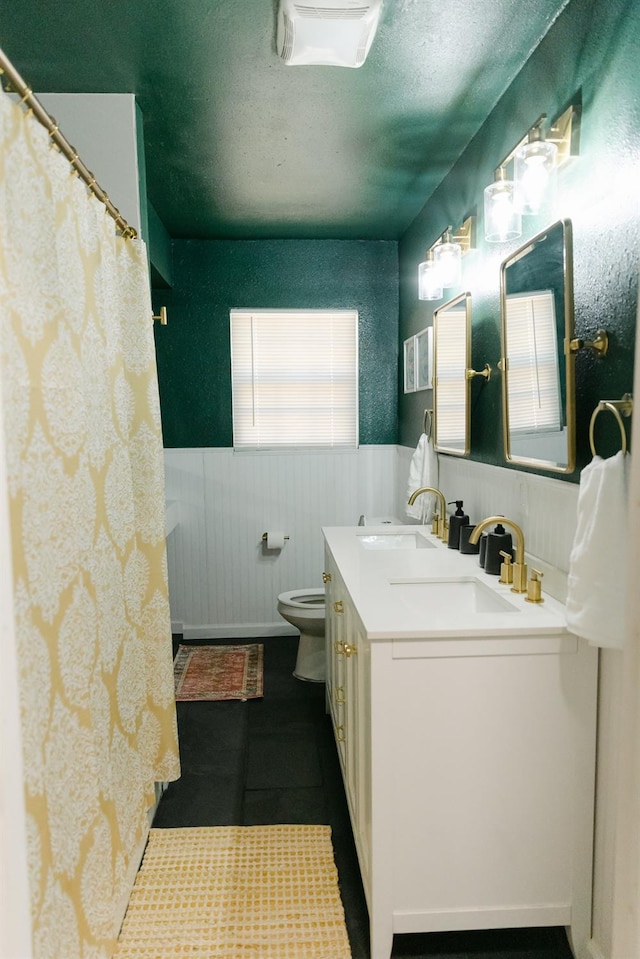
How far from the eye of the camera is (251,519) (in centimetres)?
398

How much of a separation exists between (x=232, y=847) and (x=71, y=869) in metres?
0.85

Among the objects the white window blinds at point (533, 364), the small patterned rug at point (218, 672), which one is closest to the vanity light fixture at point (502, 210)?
the white window blinds at point (533, 364)

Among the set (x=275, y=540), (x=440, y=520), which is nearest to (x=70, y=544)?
(x=440, y=520)

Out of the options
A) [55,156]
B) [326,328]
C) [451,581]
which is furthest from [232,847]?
[326,328]

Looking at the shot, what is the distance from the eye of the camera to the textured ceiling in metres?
1.74

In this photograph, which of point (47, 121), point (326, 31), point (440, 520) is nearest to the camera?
point (47, 121)

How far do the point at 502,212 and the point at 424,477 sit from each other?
137cm

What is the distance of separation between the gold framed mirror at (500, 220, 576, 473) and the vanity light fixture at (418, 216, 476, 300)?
0.49 meters

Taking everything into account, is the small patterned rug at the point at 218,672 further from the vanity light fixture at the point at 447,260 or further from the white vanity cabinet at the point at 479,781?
the vanity light fixture at the point at 447,260

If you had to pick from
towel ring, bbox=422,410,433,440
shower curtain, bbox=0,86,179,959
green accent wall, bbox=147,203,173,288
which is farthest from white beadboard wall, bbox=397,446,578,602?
green accent wall, bbox=147,203,173,288

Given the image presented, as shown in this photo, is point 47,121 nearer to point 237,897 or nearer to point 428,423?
point 237,897

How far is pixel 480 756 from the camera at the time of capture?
1544 millimetres

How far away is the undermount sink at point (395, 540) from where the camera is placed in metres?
2.66

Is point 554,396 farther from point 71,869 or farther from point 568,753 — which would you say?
point 71,869
